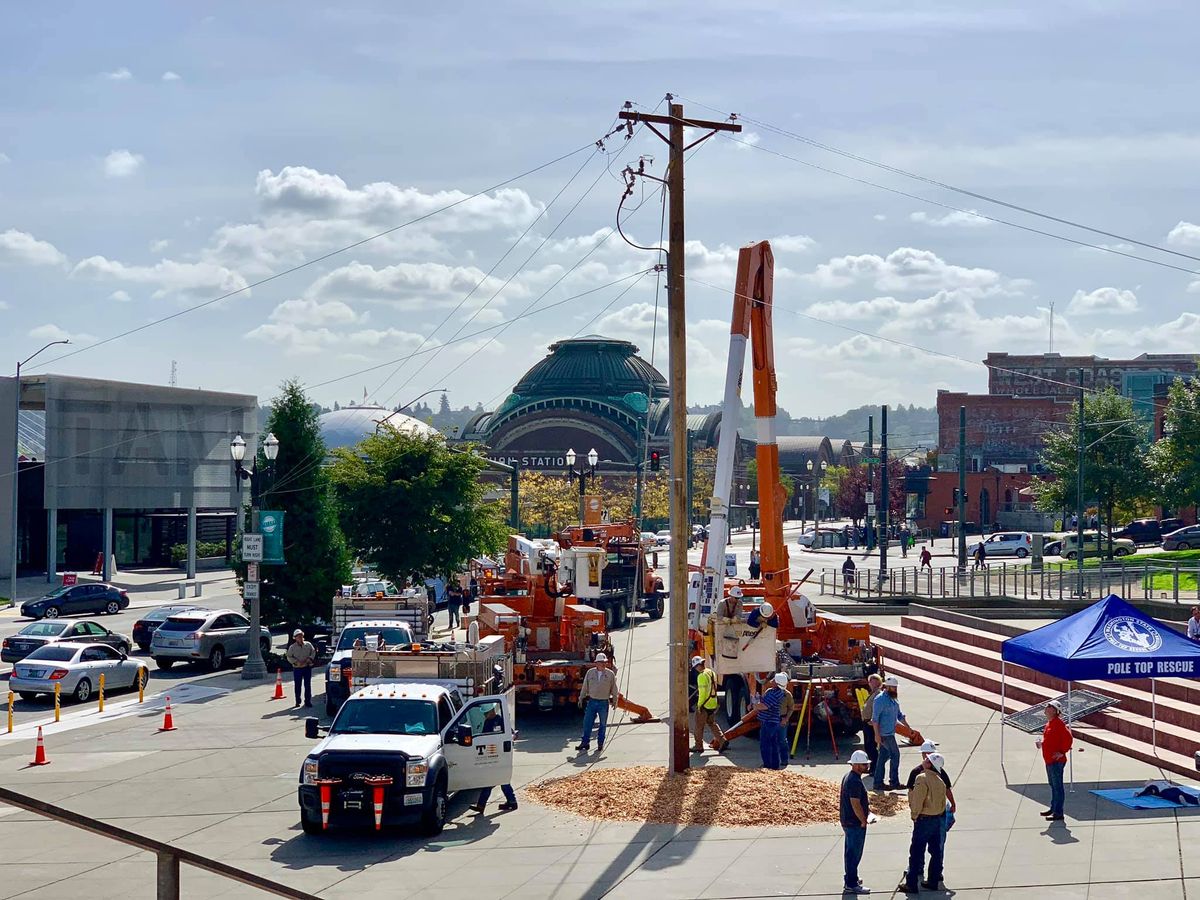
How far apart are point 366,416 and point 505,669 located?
5847 inches

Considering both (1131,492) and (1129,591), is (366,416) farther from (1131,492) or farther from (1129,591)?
(1129,591)

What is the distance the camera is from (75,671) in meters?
26.8

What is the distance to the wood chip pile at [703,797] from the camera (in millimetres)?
15812

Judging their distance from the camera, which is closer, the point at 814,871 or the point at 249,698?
the point at 814,871

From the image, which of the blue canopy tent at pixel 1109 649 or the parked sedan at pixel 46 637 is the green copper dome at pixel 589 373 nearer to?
the parked sedan at pixel 46 637

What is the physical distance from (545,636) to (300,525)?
42.2ft

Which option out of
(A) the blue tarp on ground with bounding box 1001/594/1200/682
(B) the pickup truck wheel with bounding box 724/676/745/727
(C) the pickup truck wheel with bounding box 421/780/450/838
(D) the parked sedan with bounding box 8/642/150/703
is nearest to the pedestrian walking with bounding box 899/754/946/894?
(A) the blue tarp on ground with bounding box 1001/594/1200/682

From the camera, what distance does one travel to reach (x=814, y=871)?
1346 cm

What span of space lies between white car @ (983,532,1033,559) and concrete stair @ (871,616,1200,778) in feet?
134

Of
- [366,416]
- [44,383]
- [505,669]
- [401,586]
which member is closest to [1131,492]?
[401,586]

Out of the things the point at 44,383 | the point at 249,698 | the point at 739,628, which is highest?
the point at 44,383

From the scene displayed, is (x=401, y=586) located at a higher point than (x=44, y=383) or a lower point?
lower

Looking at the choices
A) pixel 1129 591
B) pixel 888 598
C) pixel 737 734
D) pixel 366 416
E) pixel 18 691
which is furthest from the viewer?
pixel 366 416

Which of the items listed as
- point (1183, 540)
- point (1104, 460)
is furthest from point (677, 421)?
point (1183, 540)
